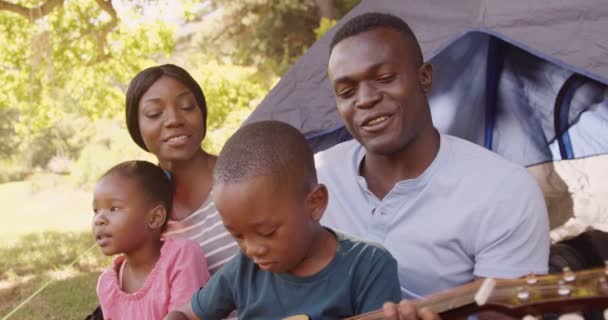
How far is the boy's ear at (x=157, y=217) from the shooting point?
2.11m

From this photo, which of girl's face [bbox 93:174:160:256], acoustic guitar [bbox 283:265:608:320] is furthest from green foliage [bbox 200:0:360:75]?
acoustic guitar [bbox 283:265:608:320]

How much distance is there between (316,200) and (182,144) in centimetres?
77

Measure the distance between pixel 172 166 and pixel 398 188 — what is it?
809 mm

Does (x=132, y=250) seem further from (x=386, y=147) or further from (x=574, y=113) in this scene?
(x=574, y=113)

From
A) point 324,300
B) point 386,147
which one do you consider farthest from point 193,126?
point 324,300

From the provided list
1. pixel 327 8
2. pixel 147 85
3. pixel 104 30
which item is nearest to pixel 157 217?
pixel 147 85

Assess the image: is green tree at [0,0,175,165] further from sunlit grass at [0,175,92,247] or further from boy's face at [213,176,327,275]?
boy's face at [213,176,327,275]

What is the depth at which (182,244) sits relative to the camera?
2.10 m

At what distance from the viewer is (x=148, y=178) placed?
83.8 inches

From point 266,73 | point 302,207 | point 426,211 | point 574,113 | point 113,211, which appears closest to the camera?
point 302,207

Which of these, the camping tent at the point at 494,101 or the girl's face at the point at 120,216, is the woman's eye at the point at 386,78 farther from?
the girl's face at the point at 120,216

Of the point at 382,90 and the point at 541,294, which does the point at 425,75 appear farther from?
the point at 541,294

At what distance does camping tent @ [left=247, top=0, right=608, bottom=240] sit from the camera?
7.87 ft

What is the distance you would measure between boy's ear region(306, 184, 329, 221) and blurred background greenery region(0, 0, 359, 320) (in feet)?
11.8
